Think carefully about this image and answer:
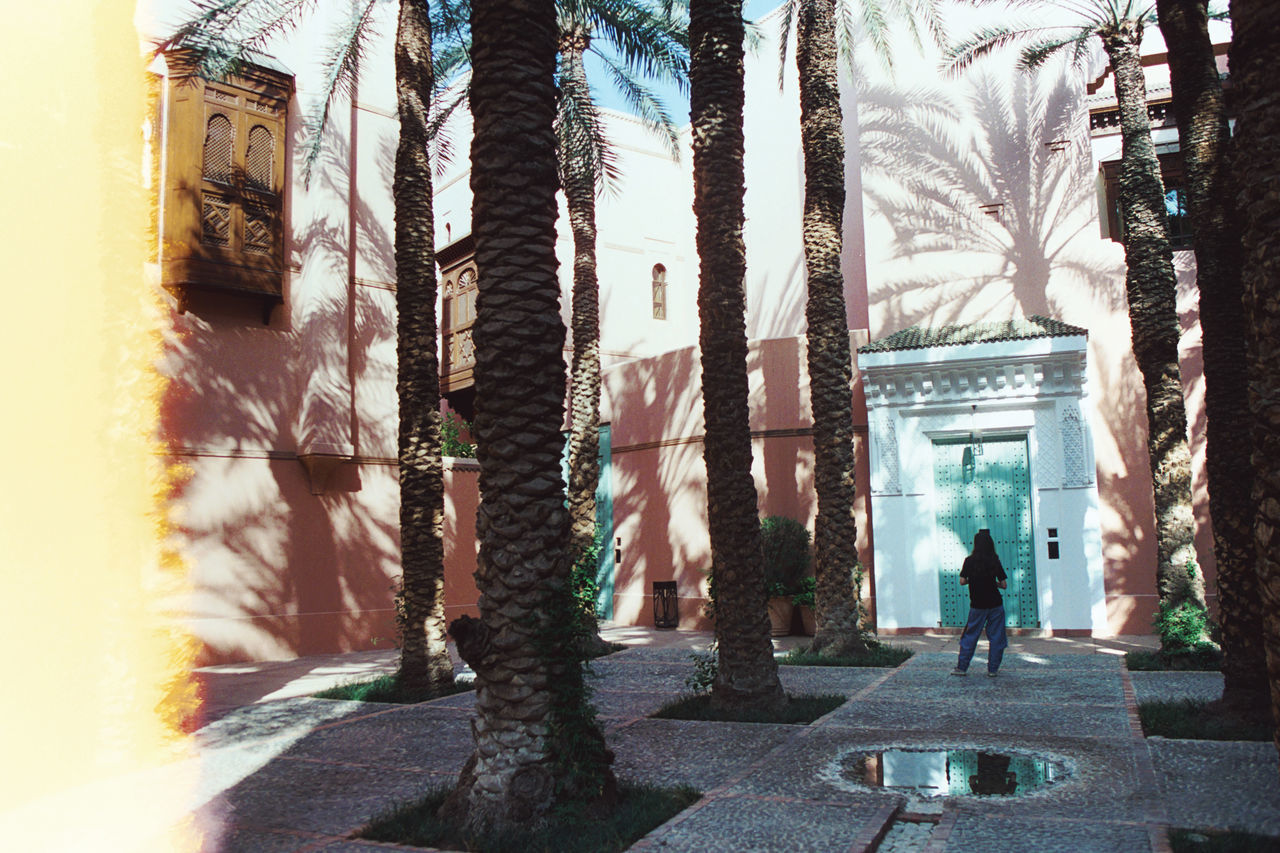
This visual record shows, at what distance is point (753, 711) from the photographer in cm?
824

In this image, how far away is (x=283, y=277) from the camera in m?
15.3

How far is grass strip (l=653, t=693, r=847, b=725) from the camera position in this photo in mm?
8109

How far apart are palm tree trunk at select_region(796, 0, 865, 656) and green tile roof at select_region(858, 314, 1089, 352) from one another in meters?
3.08

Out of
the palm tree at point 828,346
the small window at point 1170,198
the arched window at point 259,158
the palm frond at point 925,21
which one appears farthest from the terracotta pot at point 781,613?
the arched window at point 259,158

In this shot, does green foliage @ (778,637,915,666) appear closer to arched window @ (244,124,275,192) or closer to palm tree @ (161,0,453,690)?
palm tree @ (161,0,453,690)

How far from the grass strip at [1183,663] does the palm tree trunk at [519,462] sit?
25.4 feet

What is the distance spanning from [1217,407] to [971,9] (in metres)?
11.9

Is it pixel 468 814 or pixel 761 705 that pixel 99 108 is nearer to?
pixel 468 814

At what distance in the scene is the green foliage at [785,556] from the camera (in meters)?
15.4

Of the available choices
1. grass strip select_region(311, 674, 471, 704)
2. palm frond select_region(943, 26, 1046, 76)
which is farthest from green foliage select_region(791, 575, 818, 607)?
palm frond select_region(943, 26, 1046, 76)

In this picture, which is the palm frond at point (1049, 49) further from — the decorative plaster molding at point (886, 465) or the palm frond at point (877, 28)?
the decorative plaster molding at point (886, 465)

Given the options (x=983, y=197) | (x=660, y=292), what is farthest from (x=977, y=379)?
(x=660, y=292)

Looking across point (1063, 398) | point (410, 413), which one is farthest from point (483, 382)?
point (1063, 398)

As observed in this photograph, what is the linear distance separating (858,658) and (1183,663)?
349cm
